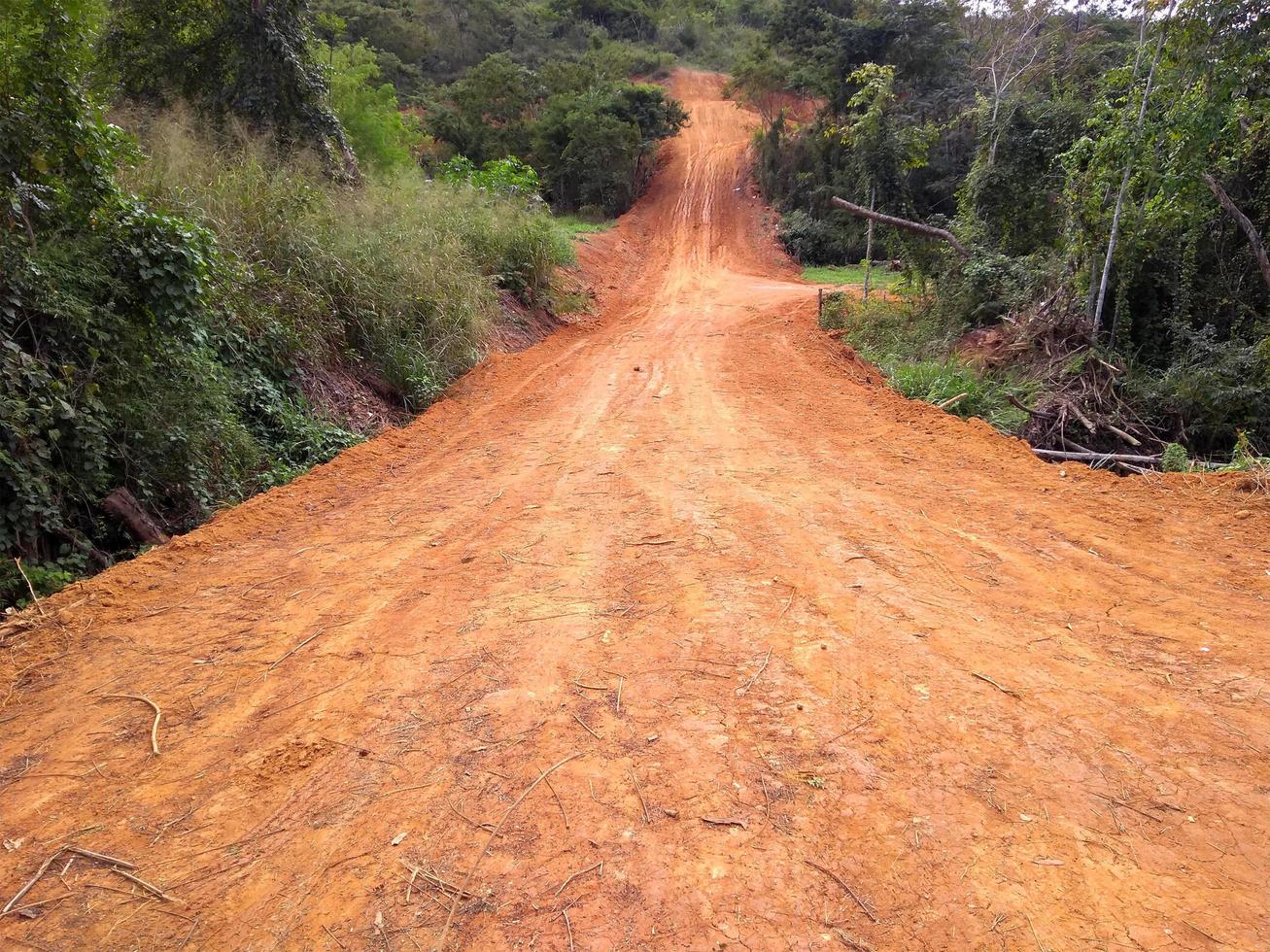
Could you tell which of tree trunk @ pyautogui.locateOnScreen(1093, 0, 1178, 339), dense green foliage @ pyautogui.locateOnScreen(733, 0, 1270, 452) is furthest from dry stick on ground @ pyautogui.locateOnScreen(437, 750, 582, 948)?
tree trunk @ pyautogui.locateOnScreen(1093, 0, 1178, 339)

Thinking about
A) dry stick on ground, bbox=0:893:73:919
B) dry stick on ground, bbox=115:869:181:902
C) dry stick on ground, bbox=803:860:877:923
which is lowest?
dry stick on ground, bbox=0:893:73:919

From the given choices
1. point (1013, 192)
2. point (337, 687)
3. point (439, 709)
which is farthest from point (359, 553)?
point (1013, 192)

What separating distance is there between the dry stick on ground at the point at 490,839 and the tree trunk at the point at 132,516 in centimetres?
376

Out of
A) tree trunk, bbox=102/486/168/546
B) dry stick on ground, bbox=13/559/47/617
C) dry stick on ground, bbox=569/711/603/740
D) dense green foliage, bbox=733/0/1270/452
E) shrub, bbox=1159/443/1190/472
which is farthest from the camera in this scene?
dense green foliage, bbox=733/0/1270/452

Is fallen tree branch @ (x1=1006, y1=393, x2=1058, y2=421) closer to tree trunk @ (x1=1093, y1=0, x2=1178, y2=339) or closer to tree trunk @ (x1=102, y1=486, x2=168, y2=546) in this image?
tree trunk @ (x1=1093, y1=0, x2=1178, y2=339)

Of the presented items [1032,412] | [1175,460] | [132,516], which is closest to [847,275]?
[1032,412]

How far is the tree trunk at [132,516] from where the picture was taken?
4.73 m

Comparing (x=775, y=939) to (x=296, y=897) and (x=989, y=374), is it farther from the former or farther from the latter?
(x=989, y=374)

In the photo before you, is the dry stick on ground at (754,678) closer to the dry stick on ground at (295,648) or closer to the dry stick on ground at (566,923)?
the dry stick on ground at (566,923)

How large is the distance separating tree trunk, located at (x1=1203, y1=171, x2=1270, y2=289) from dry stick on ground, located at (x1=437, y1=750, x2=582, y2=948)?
363 inches

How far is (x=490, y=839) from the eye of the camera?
235cm

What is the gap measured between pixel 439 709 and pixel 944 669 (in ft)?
7.36

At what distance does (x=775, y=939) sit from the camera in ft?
6.60

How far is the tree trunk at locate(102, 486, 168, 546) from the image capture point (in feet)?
15.5
